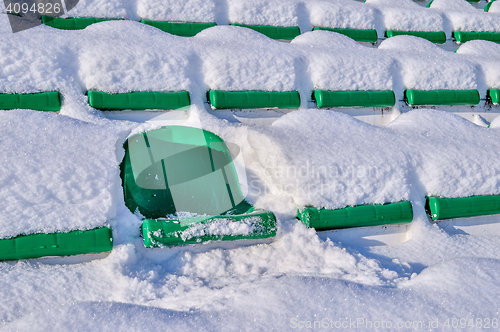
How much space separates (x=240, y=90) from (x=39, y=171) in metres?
1.18

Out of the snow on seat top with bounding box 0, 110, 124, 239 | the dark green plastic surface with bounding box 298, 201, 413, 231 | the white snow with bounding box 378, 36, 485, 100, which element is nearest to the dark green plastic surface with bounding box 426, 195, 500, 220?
the dark green plastic surface with bounding box 298, 201, 413, 231

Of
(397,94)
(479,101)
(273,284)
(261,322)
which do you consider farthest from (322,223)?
(479,101)

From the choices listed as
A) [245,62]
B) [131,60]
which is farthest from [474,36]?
[131,60]

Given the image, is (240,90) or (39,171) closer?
(39,171)

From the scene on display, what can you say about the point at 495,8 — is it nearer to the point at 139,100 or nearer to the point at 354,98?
the point at 354,98

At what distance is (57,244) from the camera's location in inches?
55.2

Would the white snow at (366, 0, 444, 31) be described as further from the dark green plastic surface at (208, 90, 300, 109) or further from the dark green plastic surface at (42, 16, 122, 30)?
the dark green plastic surface at (42, 16, 122, 30)

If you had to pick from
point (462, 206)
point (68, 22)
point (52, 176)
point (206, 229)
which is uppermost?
point (68, 22)

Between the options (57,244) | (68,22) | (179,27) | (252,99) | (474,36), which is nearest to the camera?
(57,244)

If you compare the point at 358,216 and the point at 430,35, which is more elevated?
the point at 430,35

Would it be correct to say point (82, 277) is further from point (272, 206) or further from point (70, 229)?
point (272, 206)

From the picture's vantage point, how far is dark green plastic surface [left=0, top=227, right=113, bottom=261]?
4.47 ft

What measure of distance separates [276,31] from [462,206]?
1824 mm

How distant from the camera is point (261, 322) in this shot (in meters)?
1.18
